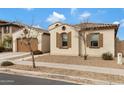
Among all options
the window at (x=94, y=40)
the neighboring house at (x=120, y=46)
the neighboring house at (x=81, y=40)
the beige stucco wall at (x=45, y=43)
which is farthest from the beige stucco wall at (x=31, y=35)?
the neighboring house at (x=120, y=46)

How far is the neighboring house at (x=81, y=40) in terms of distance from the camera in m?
22.8

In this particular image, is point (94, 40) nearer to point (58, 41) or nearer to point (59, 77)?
point (58, 41)

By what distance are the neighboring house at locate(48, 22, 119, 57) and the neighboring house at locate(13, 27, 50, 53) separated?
328 centimetres

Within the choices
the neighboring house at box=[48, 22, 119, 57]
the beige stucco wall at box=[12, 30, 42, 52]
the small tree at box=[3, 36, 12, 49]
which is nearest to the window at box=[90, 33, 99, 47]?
the neighboring house at box=[48, 22, 119, 57]

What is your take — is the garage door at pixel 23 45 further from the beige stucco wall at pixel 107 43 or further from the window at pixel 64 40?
the beige stucco wall at pixel 107 43

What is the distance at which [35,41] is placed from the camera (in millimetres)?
30031

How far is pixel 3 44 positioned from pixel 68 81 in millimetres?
26462

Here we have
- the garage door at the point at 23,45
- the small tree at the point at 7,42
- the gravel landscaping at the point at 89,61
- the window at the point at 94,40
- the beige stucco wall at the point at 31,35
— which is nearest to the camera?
the gravel landscaping at the point at 89,61

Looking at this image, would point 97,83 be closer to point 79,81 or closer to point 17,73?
point 79,81

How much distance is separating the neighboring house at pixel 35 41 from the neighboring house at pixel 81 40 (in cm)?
328

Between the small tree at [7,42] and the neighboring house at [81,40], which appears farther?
the small tree at [7,42]
